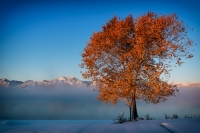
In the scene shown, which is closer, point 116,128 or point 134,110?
point 116,128

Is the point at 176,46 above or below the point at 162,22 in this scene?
below

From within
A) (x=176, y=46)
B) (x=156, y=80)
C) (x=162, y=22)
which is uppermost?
(x=162, y=22)

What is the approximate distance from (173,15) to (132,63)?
847 cm

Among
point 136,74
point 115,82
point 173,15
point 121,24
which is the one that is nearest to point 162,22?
point 173,15

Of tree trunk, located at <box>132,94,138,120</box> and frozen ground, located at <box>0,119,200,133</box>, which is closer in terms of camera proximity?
frozen ground, located at <box>0,119,200,133</box>

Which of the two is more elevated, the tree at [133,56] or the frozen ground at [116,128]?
the tree at [133,56]

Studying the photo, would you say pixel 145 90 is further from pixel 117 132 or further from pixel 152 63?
pixel 117 132

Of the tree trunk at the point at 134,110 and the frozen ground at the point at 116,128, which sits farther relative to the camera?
the tree trunk at the point at 134,110

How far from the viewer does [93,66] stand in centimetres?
2789

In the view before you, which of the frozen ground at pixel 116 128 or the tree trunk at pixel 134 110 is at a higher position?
the tree trunk at pixel 134 110

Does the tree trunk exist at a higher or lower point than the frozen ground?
higher

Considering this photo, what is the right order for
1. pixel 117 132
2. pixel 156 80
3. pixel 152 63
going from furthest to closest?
pixel 152 63 → pixel 156 80 → pixel 117 132

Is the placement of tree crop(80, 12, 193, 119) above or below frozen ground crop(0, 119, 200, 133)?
above

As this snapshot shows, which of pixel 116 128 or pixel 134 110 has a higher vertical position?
pixel 134 110
